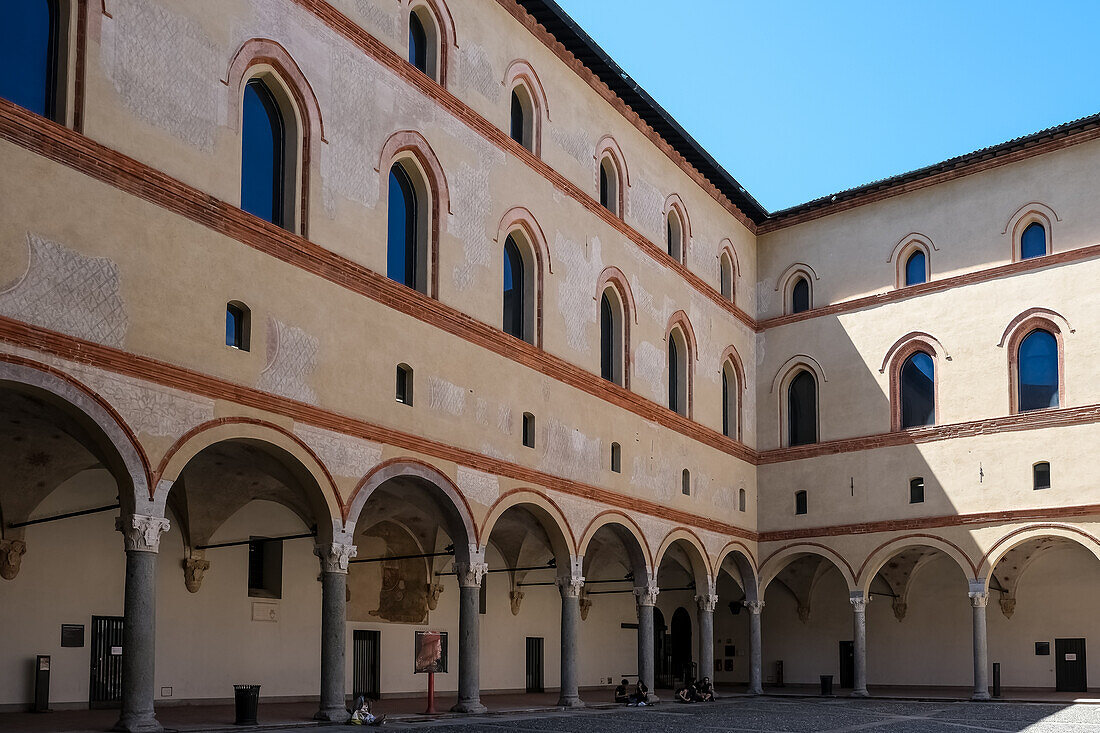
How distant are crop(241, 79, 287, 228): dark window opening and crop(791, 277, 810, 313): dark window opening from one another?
18.7 m

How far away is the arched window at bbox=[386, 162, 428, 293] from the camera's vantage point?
64.1 ft

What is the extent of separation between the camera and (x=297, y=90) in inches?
687

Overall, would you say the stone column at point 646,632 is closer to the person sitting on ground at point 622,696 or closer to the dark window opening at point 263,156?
the person sitting on ground at point 622,696

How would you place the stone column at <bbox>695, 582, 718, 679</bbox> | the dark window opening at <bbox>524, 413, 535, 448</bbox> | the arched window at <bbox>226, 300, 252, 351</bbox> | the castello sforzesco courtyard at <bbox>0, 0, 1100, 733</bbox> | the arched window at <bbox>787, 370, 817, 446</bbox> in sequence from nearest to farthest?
the castello sforzesco courtyard at <bbox>0, 0, 1100, 733</bbox> < the arched window at <bbox>226, 300, 252, 351</bbox> < the dark window opening at <bbox>524, 413, 535, 448</bbox> < the stone column at <bbox>695, 582, 718, 679</bbox> < the arched window at <bbox>787, 370, 817, 446</bbox>

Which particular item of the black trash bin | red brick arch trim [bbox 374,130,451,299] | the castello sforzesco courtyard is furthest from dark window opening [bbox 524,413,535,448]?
the black trash bin

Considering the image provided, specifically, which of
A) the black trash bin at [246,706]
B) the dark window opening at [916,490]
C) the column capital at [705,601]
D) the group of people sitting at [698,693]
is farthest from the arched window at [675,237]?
the black trash bin at [246,706]

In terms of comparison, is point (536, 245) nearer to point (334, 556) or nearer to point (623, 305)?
point (623, 305)

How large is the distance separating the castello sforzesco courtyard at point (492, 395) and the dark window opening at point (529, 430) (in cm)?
25

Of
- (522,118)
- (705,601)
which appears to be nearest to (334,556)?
(522,118)

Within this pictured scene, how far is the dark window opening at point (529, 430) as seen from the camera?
72.0 ft

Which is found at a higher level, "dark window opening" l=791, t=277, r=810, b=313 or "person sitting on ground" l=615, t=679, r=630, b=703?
"dark window opening" l=791, t=277, r=810, b=313

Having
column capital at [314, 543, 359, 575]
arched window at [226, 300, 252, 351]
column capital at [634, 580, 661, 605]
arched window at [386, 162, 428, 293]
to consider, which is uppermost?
arched window at [386, 162, 428, 293]

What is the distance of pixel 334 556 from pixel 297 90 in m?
6.91

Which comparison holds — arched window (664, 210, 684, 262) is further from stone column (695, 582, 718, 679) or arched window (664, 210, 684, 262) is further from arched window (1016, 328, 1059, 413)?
arched window (1016, 328, 1059, 413)
